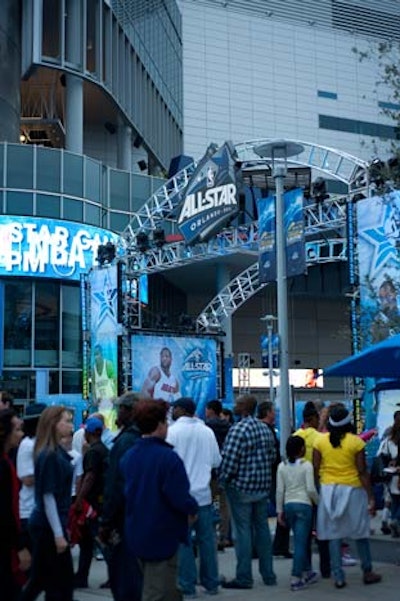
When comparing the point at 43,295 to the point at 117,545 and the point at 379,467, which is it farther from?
the point at 117,545

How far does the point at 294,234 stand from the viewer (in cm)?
1528

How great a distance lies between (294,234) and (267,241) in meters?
1.01

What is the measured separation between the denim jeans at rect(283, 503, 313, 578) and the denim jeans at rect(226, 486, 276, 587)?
0.85ft

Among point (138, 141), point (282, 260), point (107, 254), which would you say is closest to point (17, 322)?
point (107, 254)

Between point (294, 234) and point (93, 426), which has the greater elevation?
point (294, 234)

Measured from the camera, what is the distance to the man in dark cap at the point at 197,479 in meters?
8.12

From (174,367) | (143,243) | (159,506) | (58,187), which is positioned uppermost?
(58,187)

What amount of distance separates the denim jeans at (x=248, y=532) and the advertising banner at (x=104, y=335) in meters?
15.2

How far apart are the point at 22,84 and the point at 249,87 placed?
19777 mm

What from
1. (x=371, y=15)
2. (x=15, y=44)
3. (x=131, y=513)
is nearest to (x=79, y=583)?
(x=131, y=513)

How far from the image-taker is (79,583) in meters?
8.80

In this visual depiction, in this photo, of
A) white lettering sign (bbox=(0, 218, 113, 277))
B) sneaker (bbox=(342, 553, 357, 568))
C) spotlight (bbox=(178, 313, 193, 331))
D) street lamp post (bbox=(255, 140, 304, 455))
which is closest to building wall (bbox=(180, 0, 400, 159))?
white lettering sign (bbox=(0, 218, 113, 277))

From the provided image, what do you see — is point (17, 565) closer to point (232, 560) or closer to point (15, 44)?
point (232, 560)

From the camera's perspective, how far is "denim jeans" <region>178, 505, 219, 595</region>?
26.6ft
